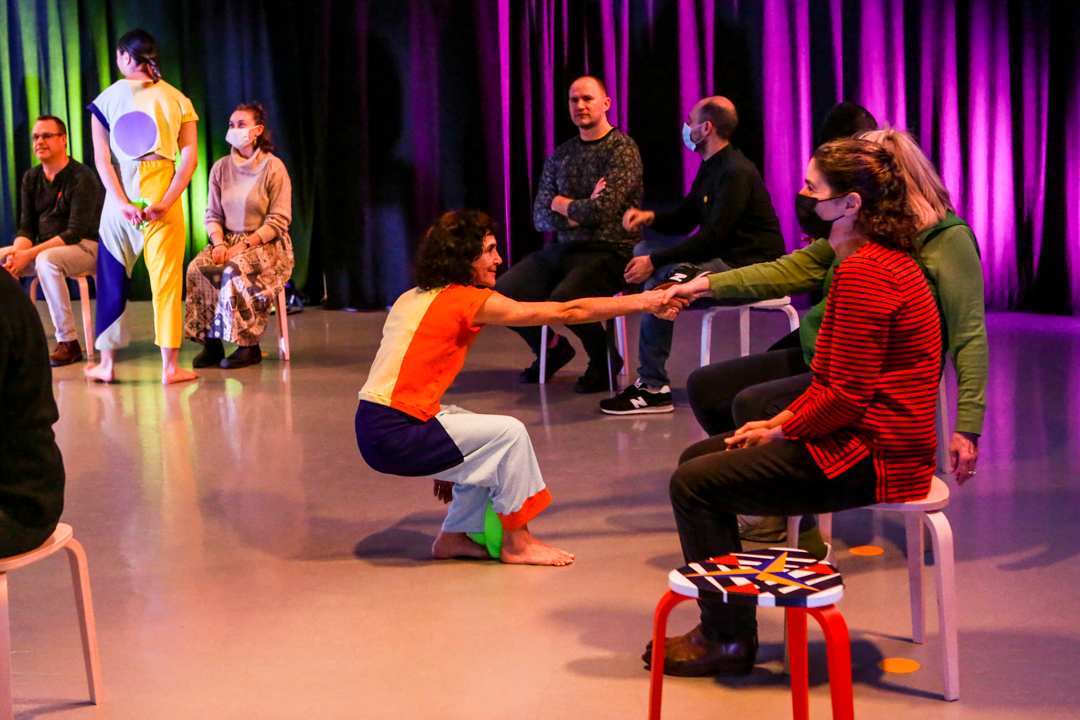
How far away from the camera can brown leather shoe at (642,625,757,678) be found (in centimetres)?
216

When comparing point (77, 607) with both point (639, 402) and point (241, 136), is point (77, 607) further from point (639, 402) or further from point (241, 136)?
point (241, 136)

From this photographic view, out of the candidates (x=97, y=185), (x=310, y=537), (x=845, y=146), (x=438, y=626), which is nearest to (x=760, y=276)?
(x=845, y=146)

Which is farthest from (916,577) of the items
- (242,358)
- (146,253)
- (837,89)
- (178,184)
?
(837,89)

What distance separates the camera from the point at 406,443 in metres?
2.74

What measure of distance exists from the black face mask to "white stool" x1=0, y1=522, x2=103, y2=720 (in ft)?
4.95

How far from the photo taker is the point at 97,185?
237 inches

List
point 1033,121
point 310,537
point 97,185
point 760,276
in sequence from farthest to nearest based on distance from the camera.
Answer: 1. point 1033,121
2. point 97,185
3. point 310,537
4. point 760,276

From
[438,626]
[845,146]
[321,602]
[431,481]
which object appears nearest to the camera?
[845,146]

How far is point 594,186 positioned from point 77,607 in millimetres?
3251

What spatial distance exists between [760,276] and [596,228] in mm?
2052

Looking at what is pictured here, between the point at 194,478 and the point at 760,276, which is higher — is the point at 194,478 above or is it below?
below

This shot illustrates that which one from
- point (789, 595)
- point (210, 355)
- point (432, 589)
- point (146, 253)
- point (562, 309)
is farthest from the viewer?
point (210, 355)

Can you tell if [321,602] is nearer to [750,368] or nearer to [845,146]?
[750,368]

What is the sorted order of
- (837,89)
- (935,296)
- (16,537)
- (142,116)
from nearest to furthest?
1. (16,537)
2. (935,296)
3. (142,116)
4. (837,89)
